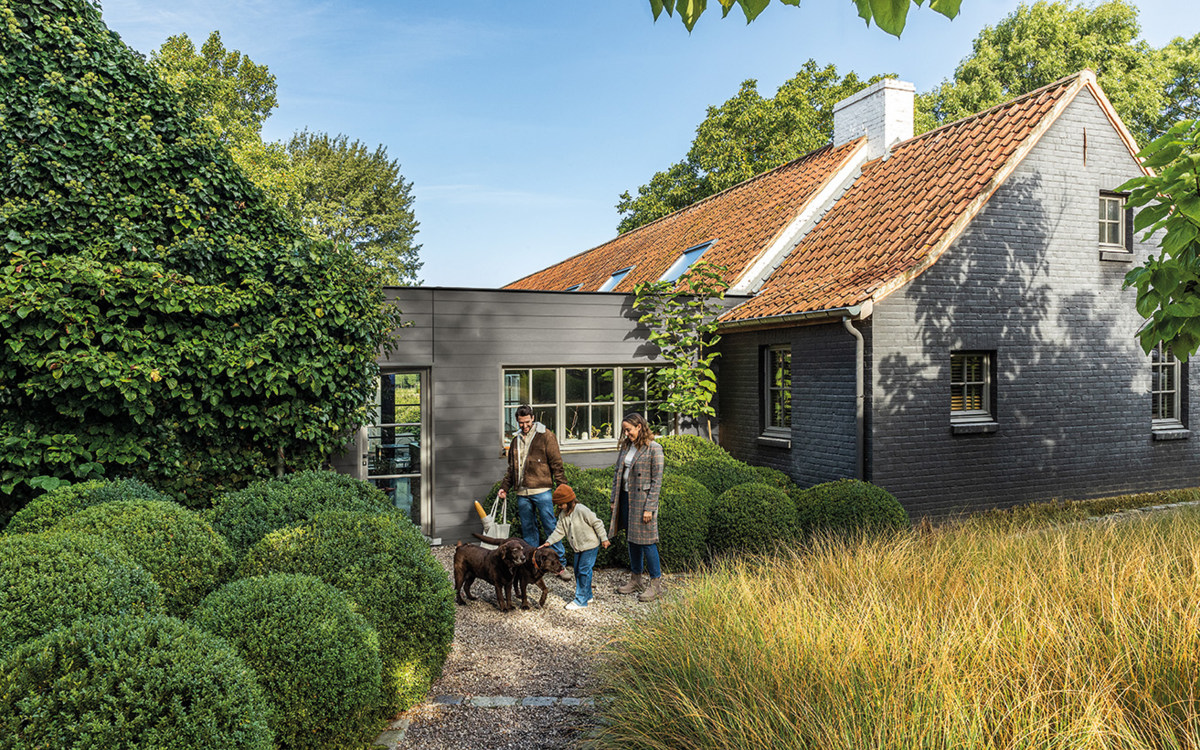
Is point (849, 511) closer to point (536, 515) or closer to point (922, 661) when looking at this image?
point (536, 515)

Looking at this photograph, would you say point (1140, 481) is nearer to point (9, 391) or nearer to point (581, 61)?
point (581, 61)

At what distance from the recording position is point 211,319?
834 centimetres

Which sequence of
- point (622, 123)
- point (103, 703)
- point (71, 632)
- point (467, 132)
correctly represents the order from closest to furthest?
point (103, 703) → point (71, 632) → point (622, 123) → point (467, 132)

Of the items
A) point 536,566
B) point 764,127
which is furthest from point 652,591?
point 764,127

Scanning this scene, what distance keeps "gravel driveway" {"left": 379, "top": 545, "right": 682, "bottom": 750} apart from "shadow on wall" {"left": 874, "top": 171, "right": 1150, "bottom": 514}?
5534mm

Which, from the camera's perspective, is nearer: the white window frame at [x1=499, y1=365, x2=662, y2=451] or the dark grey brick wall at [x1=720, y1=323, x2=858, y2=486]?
the dark grey brick wall at [x1=720, y1=323, x2=858, y2=486]

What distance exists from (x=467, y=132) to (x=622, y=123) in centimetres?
518

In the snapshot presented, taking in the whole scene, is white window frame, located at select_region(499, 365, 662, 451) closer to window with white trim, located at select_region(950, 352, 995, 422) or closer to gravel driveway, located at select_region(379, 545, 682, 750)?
gravel driveway, located at select_region(379, 545, 682, 750)

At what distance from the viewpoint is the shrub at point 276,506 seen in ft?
20.7

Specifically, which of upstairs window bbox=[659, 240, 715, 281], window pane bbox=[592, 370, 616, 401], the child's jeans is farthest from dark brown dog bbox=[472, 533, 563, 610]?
upstairs window bbox=[659, 240, 715, 281]

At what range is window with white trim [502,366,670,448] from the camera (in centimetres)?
1119

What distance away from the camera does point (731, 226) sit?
623 inches

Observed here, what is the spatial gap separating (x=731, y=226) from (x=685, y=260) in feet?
4.10

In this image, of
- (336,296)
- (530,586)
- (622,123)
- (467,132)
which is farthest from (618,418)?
(467,132)
